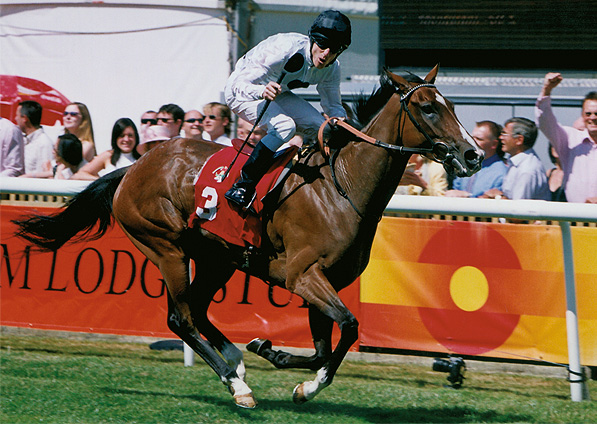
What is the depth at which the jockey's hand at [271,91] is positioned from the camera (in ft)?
14.6

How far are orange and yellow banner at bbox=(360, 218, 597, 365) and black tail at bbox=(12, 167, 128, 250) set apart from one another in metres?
1.80

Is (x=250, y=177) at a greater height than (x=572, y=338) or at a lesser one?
greater

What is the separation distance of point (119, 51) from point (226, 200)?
4559 mm

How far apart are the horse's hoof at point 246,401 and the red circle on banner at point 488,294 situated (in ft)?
4.89

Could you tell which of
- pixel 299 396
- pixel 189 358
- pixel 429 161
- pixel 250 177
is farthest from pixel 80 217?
pixel 429 161

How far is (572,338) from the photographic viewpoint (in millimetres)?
4934

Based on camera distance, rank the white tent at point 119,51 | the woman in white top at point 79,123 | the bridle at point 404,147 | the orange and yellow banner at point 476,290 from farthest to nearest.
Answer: the white tent at point 119,51 → the woman in white top at point 79,123 → the orange and yellow banner at point 476,290 → the bridle at point 404,147

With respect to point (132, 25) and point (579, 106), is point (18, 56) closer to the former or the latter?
point (132, 25)

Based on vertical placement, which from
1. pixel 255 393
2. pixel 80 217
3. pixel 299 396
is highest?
pixel 80 217

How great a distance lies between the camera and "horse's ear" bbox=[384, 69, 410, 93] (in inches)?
173

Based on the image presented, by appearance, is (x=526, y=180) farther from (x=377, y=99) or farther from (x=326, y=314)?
(x=326, y=314)

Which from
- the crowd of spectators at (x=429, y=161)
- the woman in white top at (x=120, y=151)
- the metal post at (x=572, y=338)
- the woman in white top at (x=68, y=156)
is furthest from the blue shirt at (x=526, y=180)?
the woman in white top at (x=68, y=156)

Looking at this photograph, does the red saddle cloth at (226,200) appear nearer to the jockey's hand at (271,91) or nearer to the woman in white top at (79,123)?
the jockey's hand at (271,91)

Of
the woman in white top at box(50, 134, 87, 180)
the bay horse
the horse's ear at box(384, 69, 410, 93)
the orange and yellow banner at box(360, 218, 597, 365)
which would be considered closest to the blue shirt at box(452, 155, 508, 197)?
the orange and yellow banner at box(360, 218, 597, 365)
